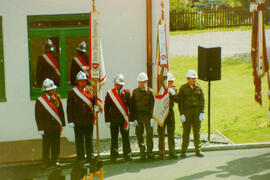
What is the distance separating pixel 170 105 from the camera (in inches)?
408

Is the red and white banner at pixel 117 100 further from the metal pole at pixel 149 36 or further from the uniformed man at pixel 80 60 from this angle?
the metal pole at pixel 149 36

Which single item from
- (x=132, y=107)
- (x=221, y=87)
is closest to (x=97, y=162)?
(x=132, y=107)

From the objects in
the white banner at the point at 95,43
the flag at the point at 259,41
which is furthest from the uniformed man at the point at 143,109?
the flag at the point at 259,41

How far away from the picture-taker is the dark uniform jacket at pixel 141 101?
1018 centimetres

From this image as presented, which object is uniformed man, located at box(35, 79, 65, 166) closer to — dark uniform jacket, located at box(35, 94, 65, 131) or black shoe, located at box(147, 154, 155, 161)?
dark uniform jacket, located at box(35, 94, 65, 131)

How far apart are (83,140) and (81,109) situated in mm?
601

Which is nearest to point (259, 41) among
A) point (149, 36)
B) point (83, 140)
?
point (149, 36)

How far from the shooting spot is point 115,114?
33.3ft

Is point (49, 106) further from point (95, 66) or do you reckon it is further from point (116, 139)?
point (116, 139)

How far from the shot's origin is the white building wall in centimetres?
1070

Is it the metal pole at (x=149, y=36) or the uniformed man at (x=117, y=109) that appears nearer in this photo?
the uniformed man at (x=117, y=109)

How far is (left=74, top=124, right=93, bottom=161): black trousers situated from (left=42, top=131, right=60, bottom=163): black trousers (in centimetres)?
36

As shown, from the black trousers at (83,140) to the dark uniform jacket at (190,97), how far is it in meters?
1.82

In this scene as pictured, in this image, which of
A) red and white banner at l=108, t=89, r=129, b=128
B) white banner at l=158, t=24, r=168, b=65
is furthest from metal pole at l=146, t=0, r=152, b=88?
red and white banner at l=108, t=89, r=129, b=128
